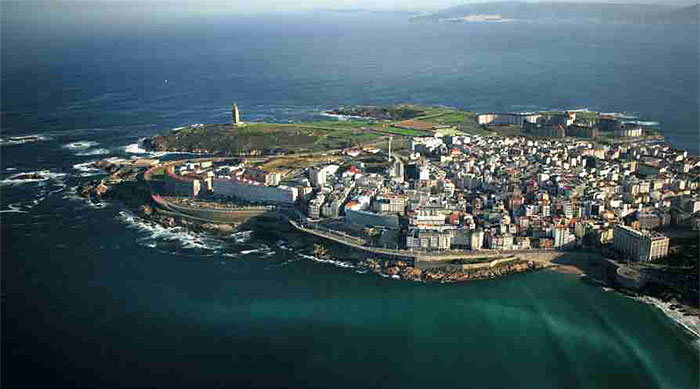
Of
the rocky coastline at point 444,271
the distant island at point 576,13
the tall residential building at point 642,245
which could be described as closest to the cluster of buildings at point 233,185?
the rocky coastline at point 444,271

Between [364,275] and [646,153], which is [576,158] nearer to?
[646,153]

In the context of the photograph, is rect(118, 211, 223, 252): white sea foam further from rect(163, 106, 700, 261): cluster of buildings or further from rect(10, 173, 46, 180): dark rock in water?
rect(10, 173, 46, 180): dark rock in water

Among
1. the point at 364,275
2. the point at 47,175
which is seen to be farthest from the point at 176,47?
the point at 364,275

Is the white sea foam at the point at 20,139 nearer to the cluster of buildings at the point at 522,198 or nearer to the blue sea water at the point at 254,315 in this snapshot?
the blue sea water at the point at 254,315

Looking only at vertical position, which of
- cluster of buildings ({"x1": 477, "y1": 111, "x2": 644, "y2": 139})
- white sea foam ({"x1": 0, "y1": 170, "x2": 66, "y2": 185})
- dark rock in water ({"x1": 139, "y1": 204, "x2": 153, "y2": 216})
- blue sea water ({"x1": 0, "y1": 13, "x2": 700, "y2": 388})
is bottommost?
blue sea water ({"x1": 0, "y1": 13, "x2": 700, "y2": 388})

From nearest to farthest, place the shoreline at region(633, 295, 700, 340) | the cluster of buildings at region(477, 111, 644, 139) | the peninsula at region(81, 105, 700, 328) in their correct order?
the shoreline at region(633, 295, 700, 340) → the peninsula at region(81, 105, 700, 328) → the cluster of buildings at region(477, 111, 644, 139)

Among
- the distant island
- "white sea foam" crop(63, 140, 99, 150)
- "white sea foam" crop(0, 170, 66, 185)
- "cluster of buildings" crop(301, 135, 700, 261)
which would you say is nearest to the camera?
"cluster of buildings" crop(301, 135, 700, 261)

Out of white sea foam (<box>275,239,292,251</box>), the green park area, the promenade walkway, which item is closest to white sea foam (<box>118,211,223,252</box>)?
white sea foam (<box>275,239,292,251</box>)
